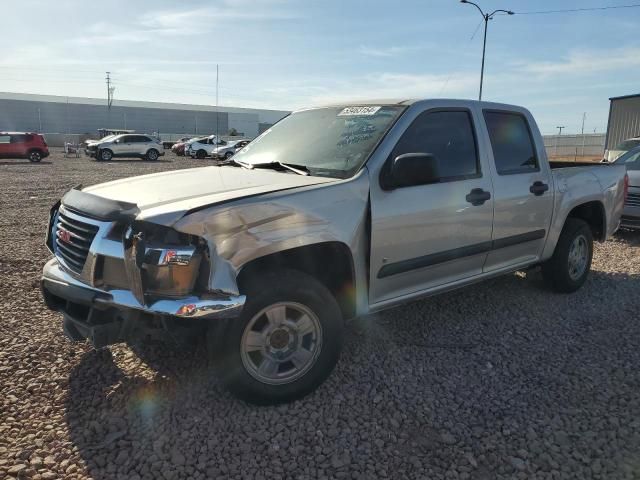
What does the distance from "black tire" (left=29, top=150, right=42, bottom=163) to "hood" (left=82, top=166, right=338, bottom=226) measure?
28942 mm

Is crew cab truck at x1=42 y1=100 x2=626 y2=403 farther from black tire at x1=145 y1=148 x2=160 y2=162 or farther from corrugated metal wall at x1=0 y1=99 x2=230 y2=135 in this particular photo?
corrugated metal wall at x1=0 y1=99 x2=230 y2=135

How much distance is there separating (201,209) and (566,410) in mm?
2481

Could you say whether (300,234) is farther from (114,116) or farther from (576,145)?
(114,116)

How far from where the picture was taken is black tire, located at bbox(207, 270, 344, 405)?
2947mm

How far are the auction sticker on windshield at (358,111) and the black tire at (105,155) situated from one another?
3171cm

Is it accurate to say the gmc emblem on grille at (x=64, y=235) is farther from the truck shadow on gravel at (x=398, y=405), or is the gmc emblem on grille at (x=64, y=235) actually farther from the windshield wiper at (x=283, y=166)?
the windshield wiper at (x=283, y=166)

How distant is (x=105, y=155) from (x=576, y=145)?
119ft

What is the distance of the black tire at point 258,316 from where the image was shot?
295 cm

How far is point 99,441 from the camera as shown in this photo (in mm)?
2844

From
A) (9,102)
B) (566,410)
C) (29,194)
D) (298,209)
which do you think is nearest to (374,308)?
(298,209)

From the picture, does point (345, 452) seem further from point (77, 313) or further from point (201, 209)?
point (77, 313)

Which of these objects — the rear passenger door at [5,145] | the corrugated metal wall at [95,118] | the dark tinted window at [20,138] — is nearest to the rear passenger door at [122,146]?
the dark tinted window at [20,138]

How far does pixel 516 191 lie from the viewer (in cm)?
452

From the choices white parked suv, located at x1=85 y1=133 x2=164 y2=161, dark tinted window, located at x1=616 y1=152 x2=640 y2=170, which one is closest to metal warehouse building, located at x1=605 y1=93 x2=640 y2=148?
dark tinted window, located at x1=616 y1=152 x2=640 y2=170
